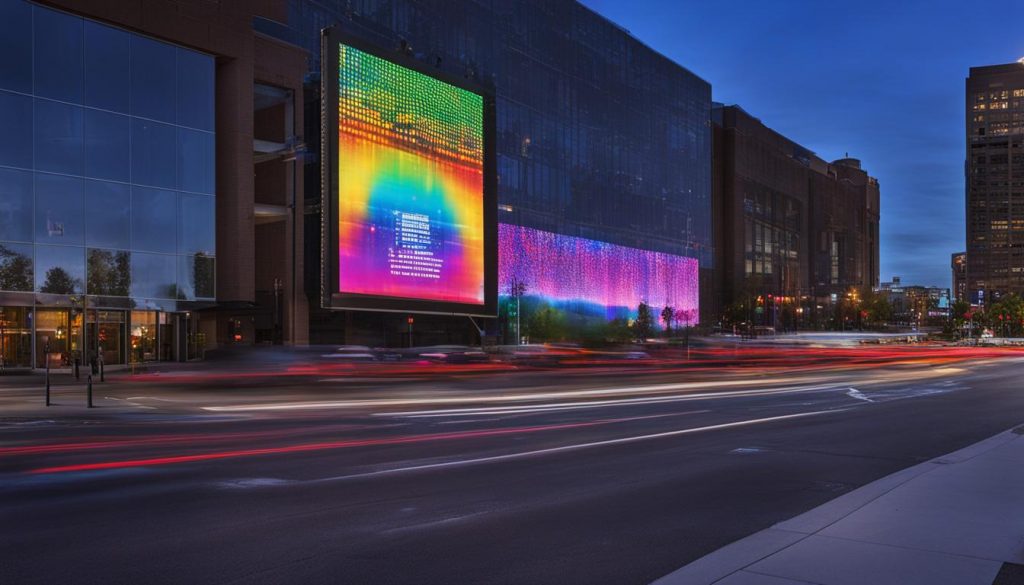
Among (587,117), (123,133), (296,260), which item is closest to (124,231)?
(123,133)

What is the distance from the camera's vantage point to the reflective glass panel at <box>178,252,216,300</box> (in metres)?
46.6

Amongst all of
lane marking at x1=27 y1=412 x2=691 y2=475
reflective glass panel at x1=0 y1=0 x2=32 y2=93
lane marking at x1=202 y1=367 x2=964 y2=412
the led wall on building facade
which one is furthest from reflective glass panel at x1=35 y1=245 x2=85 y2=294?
the led wall on building facade

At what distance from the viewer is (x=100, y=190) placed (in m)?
42.4

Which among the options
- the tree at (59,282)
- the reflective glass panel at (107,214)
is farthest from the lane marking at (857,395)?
the tree at (59,282)

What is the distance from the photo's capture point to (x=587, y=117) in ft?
269

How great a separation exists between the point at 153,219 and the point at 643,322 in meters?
57.3

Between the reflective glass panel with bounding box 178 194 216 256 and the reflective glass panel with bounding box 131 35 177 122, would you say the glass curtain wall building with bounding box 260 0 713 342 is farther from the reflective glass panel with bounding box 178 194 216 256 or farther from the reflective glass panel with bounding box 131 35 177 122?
the reflective glass panel with bounding box 178 194 216 256

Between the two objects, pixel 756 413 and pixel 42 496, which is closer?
pixel 42 496

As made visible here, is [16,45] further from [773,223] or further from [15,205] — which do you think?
[773,223]

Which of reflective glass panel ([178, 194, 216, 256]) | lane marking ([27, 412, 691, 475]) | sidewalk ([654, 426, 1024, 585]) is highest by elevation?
reflective glass panel ([178, 194, 216, 256])

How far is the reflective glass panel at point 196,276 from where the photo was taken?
4662cm

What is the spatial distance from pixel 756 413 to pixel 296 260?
3719 cm

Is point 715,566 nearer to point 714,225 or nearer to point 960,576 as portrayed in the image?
point 960,576

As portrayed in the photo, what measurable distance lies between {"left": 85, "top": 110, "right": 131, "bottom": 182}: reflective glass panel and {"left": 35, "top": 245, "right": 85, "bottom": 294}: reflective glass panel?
4144 millimetres
